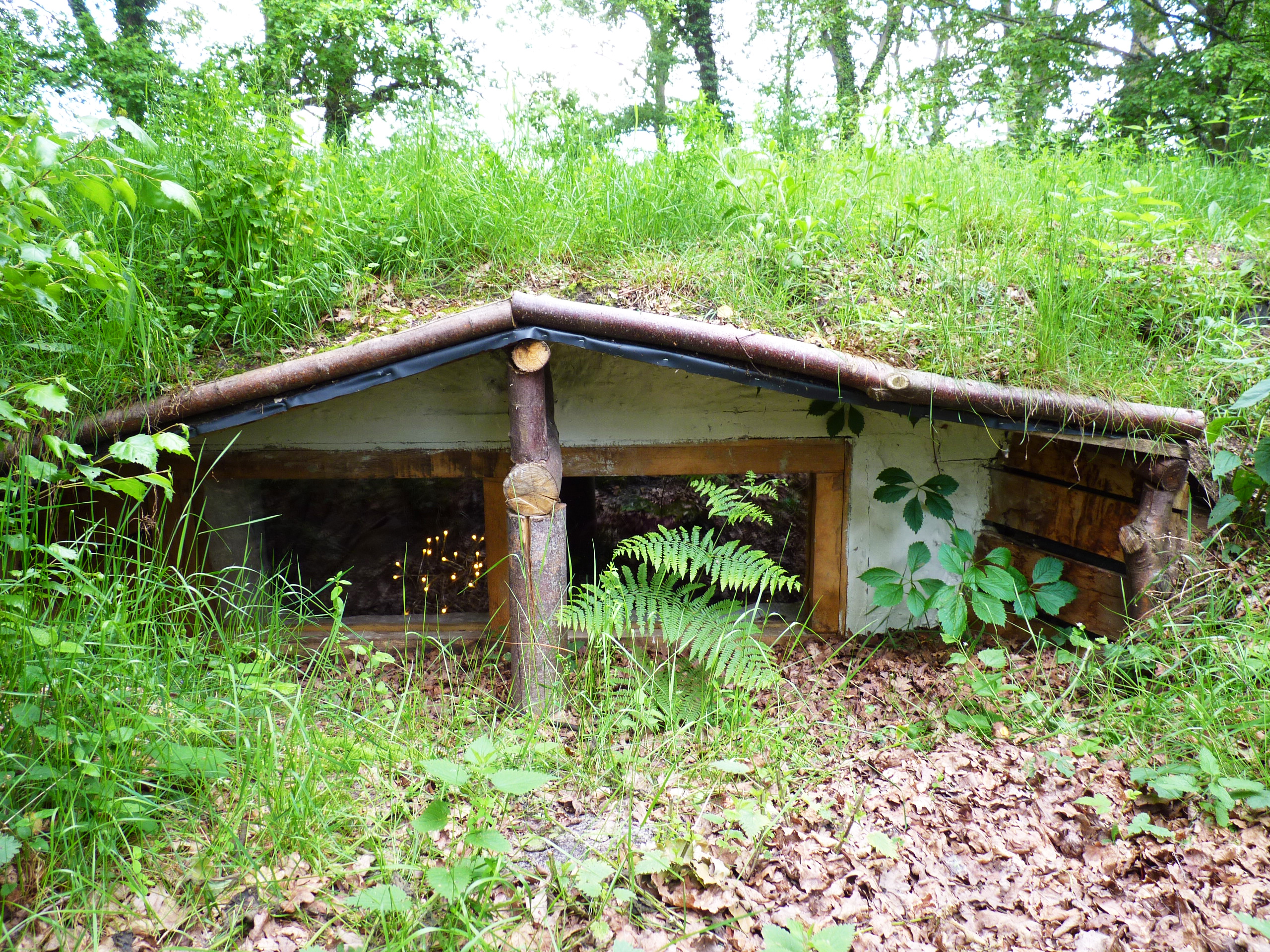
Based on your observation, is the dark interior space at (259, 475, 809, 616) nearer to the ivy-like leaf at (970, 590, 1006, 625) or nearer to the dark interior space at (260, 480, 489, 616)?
the dark interior space at (260, 480, 489, 616)

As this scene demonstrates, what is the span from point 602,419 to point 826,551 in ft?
5.09

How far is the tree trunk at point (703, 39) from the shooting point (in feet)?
39.4

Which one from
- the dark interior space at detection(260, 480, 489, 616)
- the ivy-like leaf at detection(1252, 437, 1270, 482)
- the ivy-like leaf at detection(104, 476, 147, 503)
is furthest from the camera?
the dark interior space at detection(260, 480, 489, 616)

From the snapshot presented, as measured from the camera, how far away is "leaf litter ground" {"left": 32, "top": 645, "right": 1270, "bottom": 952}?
1710mm

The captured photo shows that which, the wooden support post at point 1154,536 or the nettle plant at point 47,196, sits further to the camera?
the wooden support post at point 1154,536

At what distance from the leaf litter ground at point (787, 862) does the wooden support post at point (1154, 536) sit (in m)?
0.96

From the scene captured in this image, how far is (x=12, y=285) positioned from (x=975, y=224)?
434 centimetres

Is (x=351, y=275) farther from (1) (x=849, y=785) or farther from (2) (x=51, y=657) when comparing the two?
(1) (x=849, y=785)

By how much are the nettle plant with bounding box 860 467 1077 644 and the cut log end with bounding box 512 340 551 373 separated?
2.02 meters

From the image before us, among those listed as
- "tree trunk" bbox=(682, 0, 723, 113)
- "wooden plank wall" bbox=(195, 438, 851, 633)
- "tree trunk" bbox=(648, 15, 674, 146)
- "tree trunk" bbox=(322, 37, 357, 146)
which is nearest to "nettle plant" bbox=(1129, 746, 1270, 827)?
"wooden plank wall" bbox=(195, 438, 851, 633)

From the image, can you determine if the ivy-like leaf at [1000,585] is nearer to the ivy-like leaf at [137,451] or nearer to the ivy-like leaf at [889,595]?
the ivy-like leaf at [889,595]

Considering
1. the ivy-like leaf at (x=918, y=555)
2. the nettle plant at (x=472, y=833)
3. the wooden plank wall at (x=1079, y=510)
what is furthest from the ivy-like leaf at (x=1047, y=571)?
the nettle plant at (x=472, y=833)

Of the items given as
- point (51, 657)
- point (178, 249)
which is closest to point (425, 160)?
point (178, 249)

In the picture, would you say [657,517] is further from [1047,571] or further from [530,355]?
[530,355]
